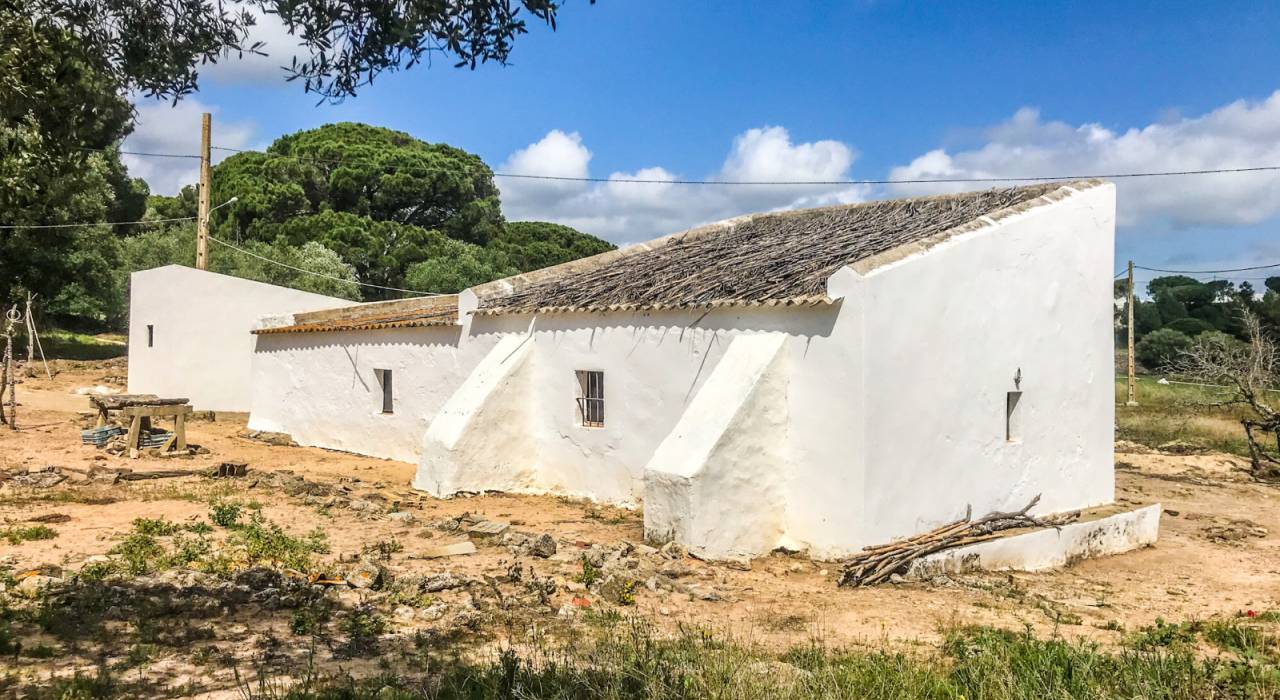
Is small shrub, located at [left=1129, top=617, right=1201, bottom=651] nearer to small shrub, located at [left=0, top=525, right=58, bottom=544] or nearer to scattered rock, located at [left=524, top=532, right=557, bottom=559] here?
scattered rock, located at [left=524, top=532, right=557, bottom=559]

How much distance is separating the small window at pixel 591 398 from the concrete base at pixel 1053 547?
5.09 metres

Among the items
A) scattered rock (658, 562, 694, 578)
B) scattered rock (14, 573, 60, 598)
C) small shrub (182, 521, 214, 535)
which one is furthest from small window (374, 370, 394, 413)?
scattered rock (14, 573, 60, 598)

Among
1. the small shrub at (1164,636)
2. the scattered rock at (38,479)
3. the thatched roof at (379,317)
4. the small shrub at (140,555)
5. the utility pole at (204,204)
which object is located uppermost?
the utility pole at (204,204)

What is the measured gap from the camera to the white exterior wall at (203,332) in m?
Answer: 21.8

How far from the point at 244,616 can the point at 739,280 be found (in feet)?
22.4

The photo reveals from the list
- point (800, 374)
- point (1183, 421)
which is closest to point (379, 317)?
point (800, 374)

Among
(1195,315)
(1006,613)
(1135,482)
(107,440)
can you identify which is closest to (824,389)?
(1006,613)

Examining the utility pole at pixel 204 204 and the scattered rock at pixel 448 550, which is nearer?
the scattered rock at pixel 448 550

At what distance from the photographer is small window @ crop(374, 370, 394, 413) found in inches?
662

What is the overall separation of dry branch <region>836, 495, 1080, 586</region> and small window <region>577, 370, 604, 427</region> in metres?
4.49

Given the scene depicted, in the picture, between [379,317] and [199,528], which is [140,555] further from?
[379,317]

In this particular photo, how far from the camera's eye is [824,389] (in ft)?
32.3

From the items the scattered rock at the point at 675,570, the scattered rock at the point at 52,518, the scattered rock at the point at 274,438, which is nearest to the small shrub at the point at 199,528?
the scattered rock at the point at 52,518

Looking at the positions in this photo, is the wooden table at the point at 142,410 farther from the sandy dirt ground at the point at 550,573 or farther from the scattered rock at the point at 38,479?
the scattered rock at the point at 38,479
